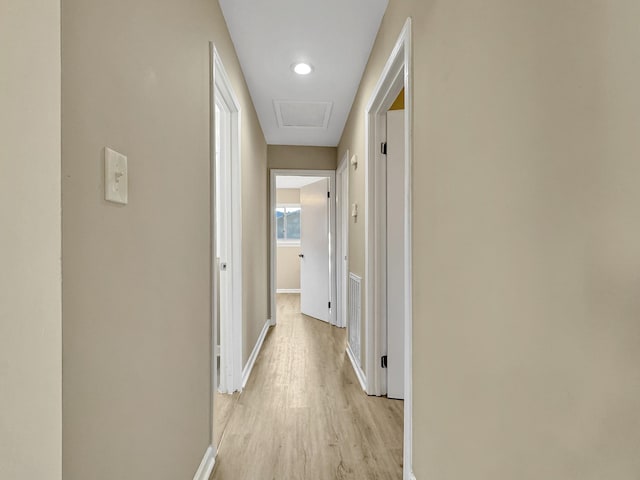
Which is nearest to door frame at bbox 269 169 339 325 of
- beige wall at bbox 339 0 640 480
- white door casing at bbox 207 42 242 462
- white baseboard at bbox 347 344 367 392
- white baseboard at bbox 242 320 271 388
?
white baseboard at bbox 242 320 271 388

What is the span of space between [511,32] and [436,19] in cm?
51

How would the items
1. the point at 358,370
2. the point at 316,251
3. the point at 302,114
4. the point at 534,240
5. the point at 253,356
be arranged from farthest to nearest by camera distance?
1. the point at 316,251
2. the point at 302,114
3. the point at 253,356
4. the point at 358,370
5. the point at 534,240

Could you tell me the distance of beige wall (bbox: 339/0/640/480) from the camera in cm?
52

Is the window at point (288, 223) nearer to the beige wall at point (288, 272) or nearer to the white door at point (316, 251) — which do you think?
the beige wall at point (288, 272)

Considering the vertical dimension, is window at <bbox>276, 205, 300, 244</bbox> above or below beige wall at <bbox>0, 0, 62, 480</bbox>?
above

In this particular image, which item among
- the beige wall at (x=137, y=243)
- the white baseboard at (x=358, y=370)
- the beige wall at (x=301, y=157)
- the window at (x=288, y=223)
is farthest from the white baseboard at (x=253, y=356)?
the window at (x=288, y=223)

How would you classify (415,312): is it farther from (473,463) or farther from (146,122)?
(146,122)

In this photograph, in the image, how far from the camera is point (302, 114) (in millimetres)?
3447

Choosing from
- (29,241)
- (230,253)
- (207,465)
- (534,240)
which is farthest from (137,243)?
(230,253)

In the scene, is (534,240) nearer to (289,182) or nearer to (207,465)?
(207,465)

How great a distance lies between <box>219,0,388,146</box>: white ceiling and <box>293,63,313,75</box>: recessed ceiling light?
40mm

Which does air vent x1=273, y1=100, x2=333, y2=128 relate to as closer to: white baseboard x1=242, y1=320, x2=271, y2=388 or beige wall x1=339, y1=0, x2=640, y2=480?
beige wall x1=339, y1=0, x2=640, y2=480

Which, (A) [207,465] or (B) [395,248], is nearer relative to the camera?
(A) [207,465]

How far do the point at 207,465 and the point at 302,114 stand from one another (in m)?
2.97
